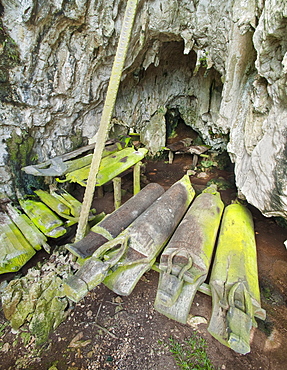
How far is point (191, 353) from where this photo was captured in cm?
308

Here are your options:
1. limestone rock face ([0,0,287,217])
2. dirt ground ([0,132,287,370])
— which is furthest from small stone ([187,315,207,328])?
limestone rock face ([0,0,287,217])

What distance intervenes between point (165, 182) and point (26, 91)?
603 cm

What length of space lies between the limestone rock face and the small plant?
2.52 m

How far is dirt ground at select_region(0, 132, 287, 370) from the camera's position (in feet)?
9.89

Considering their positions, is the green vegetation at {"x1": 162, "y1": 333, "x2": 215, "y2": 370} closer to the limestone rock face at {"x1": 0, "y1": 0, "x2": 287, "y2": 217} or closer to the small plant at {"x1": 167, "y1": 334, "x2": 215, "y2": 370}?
the small plant at {"x1": 167, "y1": 334, "x2": 215, "y2": 370}

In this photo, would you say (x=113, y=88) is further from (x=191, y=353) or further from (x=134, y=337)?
(x=191, y=353)

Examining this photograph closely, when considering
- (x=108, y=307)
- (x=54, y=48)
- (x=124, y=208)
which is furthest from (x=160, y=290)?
(x=54, y=48)

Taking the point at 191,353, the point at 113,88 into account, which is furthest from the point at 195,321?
the point at 113,88

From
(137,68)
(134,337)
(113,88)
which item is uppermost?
(137,68)

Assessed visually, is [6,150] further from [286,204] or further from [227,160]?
[227,160]

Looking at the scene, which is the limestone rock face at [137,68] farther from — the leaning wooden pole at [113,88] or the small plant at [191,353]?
the small plant at [191,353]

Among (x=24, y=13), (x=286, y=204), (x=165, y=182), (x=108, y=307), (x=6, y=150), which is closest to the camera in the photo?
(x=286, y=204)

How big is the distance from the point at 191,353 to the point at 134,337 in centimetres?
94

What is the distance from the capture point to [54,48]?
16.7 feet
